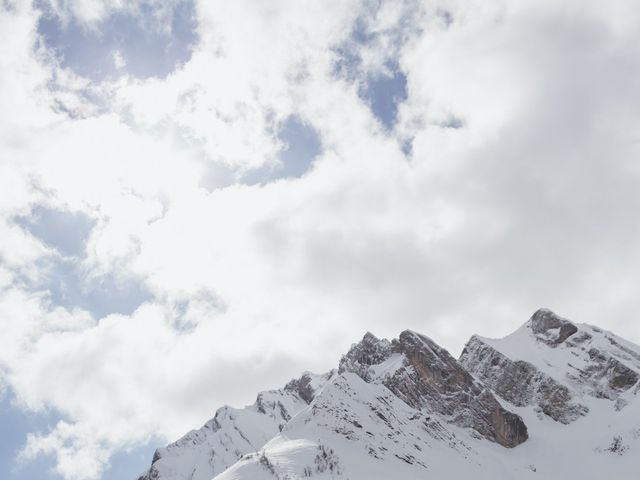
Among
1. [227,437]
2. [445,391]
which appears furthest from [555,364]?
[227,437]

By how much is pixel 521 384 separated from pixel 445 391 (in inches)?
994

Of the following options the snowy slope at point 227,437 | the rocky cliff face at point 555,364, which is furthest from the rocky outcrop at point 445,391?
the snowy slope at point 227,437

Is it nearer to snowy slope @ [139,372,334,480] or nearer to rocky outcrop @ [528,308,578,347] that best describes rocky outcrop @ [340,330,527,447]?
snowy slope @ [139,372,334,480]

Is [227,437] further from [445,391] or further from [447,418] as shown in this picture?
[447,418]

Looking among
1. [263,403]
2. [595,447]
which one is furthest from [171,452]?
[595,447]

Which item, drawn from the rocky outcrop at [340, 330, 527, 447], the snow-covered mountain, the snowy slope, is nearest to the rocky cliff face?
the snow-covered mountain

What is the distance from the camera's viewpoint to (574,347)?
513 ft

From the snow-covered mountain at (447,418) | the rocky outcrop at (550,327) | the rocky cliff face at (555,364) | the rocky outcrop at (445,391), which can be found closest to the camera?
the snow-covered mountain at (447,418)

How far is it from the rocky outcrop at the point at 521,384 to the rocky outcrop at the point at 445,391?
13784mm

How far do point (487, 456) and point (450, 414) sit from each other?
16918 mm

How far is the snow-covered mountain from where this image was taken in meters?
76.6

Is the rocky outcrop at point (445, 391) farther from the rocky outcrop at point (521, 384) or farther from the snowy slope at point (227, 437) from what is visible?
the snowy slope at point (227, 437)

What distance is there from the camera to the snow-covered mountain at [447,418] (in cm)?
7656

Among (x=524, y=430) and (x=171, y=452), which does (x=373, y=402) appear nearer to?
(x=524, y=430)
